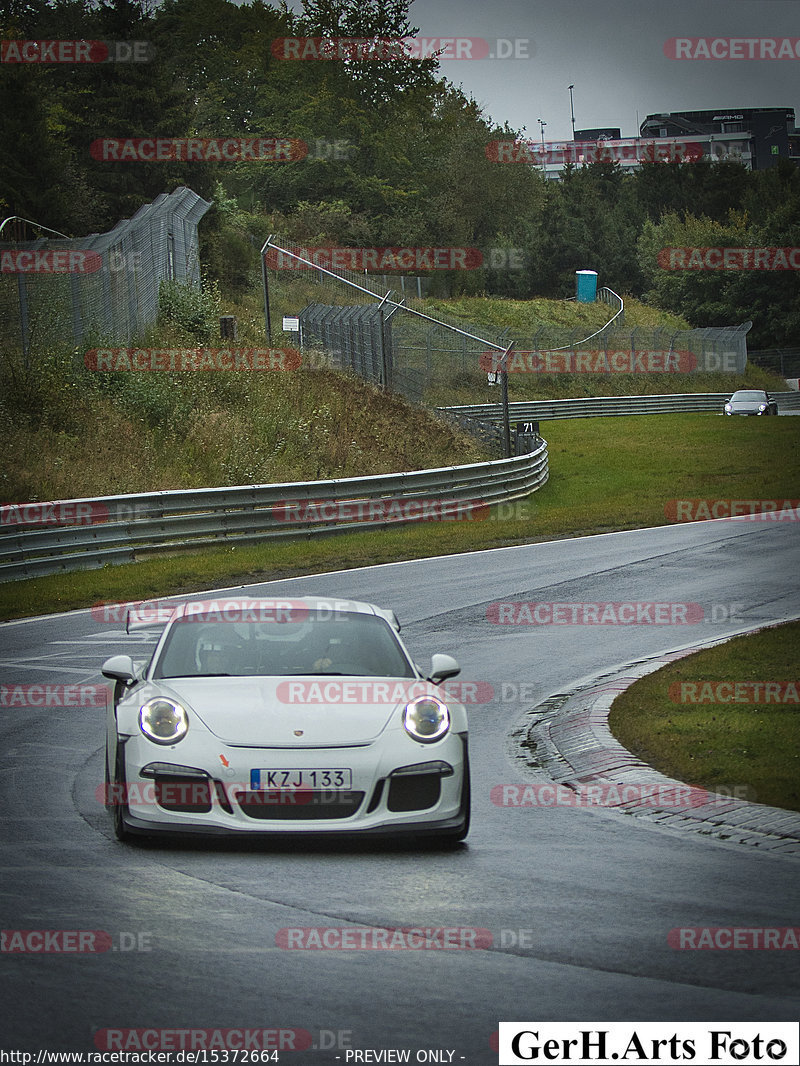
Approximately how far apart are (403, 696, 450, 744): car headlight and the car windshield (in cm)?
48

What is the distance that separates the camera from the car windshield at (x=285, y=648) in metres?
7.79

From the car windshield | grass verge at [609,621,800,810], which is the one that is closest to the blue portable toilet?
grass verge at [609,621,800,810]

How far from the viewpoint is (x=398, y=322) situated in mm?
53719

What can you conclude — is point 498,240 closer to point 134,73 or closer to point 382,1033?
point 134,73

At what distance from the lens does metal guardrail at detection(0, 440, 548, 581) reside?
19594mm

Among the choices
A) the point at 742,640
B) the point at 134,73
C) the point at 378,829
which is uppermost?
the point at 134,73

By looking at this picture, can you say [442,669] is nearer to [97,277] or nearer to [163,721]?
[163,721]

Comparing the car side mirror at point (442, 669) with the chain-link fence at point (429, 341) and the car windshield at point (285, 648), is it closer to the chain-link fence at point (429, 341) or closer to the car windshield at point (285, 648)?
the car windshield at point (285, 648)

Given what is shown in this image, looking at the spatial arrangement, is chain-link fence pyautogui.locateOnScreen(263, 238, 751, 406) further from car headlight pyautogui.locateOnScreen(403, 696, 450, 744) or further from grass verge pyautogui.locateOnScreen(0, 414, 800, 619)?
car headlight pyautogui.locateOnScreen(403, 696, 450, 744)

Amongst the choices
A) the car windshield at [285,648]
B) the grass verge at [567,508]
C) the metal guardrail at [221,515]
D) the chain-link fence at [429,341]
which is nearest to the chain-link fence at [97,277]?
the chain-link fence at [429,341]

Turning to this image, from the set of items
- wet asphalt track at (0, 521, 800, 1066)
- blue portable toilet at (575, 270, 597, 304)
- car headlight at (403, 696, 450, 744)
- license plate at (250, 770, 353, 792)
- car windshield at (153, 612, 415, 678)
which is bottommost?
wet asphalt track at (0, 521, 800, 1066)

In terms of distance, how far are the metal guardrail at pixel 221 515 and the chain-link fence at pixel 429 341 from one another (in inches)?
213

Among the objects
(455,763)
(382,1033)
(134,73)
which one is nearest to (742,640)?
(455,763)

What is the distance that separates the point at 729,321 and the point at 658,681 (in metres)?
78.7
